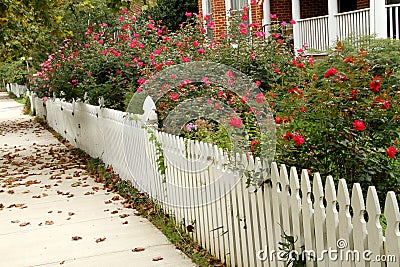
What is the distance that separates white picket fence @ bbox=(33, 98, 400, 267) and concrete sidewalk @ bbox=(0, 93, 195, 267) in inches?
19.2

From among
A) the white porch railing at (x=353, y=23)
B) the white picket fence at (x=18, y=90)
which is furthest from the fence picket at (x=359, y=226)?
the white picket fence at (x=18, y=90)

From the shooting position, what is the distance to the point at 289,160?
477 cm

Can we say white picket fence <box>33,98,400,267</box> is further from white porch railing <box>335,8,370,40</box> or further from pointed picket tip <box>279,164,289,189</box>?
white porch railing <box>335,8,370,40</box>

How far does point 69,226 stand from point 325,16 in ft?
34.8

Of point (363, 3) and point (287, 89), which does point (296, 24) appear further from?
point (287, 89)

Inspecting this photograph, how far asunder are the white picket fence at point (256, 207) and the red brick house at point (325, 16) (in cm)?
440

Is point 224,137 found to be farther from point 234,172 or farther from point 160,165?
point 234,172

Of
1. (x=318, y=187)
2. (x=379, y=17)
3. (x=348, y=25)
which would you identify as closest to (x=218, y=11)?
(x=348, y=25)

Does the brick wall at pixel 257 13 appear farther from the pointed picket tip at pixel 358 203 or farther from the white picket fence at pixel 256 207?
the pointed picket tip at pixel 358 203

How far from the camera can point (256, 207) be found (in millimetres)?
4652

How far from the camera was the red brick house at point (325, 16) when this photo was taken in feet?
44.6

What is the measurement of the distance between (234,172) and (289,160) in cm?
47

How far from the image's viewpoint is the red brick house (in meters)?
13.6

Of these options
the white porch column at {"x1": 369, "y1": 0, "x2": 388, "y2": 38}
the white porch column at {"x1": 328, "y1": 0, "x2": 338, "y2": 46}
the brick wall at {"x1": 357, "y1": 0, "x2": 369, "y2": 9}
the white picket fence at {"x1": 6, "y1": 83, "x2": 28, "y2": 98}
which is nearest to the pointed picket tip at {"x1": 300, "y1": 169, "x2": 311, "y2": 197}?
the white porch column at {"x1": 369, "y1": 0, "x2": 388, "y2": 38}
